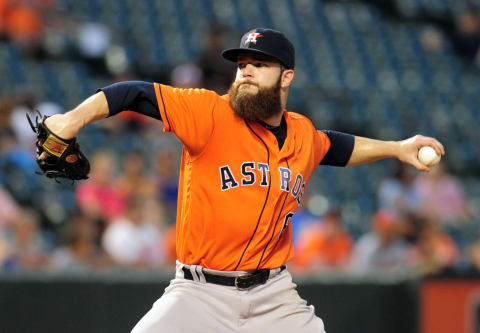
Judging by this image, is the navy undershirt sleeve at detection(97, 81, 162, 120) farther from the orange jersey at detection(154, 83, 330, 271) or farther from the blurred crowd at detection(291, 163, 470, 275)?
the blurred crowd at detection(291, 163, 470, 275)

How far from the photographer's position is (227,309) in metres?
4.11

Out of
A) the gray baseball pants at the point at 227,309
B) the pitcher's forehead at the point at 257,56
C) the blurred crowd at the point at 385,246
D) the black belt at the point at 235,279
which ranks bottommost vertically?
the gray baseball pants at the point at 227,309

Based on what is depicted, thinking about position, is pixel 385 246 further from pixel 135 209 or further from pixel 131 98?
pixel 131 98

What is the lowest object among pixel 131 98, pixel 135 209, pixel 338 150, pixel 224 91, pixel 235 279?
pixel 235 279

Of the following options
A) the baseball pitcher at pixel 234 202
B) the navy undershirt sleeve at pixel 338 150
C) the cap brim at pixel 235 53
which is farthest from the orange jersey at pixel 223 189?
the navy undershirt sleeve at pixel 338 150

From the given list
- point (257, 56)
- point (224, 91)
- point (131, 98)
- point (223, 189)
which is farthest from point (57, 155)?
point (224, 91)

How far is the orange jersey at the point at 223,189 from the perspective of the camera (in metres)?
4.09

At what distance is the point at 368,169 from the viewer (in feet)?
36.4

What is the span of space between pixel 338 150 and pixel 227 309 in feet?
3.68

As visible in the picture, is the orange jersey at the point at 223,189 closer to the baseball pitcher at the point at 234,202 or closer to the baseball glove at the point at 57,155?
the baseball pitcher at the point at 234,202

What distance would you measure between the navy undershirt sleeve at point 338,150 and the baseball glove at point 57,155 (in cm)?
138

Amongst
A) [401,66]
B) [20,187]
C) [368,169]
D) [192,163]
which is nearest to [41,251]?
[20,187]

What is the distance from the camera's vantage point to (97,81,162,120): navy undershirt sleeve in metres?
3.82

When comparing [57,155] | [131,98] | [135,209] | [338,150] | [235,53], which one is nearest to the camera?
[57,155]
